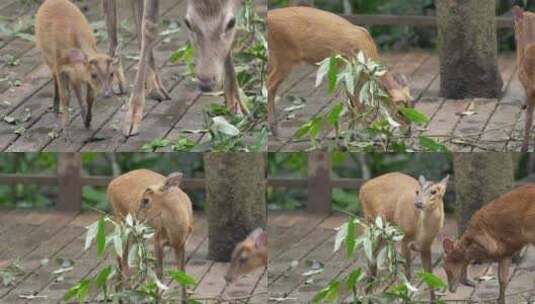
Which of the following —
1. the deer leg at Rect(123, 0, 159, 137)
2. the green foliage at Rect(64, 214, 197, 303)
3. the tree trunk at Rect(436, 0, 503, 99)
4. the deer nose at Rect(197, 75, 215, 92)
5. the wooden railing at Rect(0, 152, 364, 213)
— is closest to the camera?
the deer nose at Rect(197, 75, 215, 92)

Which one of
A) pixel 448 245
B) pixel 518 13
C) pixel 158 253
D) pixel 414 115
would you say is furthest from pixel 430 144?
pixel 158 253

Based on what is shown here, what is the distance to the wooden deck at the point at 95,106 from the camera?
9.41 metres

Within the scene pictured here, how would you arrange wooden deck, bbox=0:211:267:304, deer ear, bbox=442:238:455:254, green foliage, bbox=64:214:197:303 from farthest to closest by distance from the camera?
wooden deck, bbox=0:211:267:304, deer ear, bbox=442:238:455:254, green foliage, bbox=64:214:197:303

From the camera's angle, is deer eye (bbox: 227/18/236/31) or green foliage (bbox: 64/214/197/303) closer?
deer eye (bbox: 227/18/236/31)

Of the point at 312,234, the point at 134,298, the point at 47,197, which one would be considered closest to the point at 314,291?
the point at 312,234

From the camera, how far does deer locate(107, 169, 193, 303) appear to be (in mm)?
9328

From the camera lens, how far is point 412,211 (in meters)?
9.42

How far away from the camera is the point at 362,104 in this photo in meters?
9.47

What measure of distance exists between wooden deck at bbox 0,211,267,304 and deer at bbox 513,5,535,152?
1.46 m

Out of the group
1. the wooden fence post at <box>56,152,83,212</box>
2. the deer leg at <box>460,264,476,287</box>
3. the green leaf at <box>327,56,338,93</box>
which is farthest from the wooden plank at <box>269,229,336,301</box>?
the wooden fence post at <box>56,152,83,212</box>

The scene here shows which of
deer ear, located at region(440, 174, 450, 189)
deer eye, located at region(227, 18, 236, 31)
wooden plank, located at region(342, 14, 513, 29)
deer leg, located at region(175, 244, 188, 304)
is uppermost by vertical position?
deer eye, located at region(227, 18, 236, 31)

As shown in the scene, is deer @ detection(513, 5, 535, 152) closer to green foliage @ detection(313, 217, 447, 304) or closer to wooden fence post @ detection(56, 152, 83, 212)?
green foliage @ detection(313, 217, 447, 304)

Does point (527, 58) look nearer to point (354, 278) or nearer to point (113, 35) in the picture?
point (354, 278)

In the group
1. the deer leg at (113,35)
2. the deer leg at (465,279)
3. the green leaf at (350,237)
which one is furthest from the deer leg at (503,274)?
the deer leg at (113,35)
